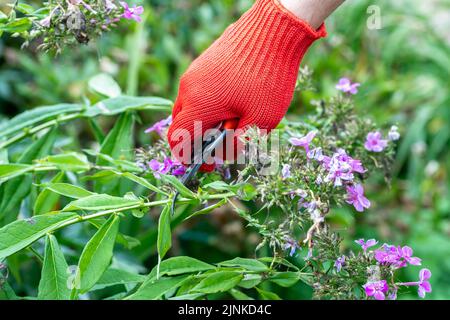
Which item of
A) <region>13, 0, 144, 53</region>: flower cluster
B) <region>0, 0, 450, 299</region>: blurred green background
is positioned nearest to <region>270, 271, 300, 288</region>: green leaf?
<region>13, 0, 144, 53</region>: flower cluster

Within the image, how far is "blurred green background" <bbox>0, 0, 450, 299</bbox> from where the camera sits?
99.7 inches

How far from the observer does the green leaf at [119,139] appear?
1424 mm

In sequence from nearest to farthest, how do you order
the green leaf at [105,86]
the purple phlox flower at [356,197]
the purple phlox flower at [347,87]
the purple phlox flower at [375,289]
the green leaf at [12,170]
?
the purple phlox flower at [375,289] < the purple phlox flower at [356,197] < the green leaf at [12,170] < the purple phlox flower at [347,87] < the green leaf at [105,86]

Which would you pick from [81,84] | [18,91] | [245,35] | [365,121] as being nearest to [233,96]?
[245,35]

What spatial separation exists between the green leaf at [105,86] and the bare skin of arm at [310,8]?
0.51 meters

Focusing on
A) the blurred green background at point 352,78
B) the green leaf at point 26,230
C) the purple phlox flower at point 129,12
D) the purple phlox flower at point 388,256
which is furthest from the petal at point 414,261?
the blurred green background at point 352,78

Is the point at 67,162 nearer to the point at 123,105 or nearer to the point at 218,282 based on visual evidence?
the point at 123,105

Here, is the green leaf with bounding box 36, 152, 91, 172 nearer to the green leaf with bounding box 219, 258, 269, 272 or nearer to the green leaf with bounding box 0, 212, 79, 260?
the green leaf with bounding box 0, 212, 79, 260

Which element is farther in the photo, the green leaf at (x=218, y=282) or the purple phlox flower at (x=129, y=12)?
the purple phlox flower at (x=129, y=12)

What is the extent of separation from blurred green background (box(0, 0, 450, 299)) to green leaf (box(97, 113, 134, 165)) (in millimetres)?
965

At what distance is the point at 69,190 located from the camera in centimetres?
113

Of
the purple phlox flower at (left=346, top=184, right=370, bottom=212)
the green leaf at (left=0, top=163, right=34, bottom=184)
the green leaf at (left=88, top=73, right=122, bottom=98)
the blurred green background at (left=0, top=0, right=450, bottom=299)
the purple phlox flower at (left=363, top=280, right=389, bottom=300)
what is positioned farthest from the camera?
the blurred green background at (left=0, top=0, right=450, bottom=299)

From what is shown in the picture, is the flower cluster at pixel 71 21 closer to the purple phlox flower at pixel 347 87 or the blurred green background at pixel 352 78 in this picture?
the purple phlox flower at pixel 347 87
